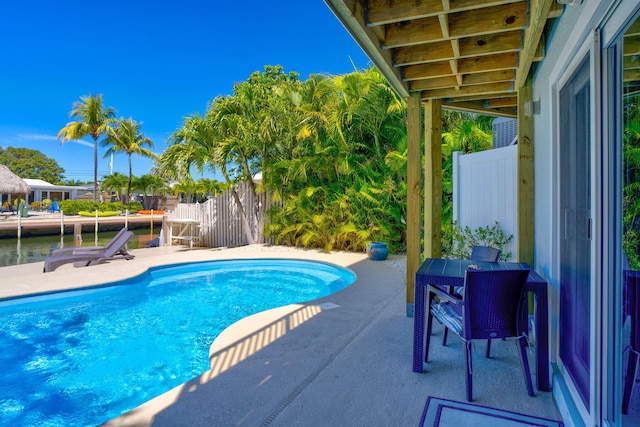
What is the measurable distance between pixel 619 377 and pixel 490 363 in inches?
61.9

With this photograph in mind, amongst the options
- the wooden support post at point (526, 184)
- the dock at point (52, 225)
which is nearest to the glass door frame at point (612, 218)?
the wooden support post at point (526, 184)

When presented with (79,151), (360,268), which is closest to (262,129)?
(360,268)

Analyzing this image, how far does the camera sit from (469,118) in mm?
8188

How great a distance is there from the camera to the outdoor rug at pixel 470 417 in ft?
6.95

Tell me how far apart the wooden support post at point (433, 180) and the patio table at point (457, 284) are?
93 centimetres

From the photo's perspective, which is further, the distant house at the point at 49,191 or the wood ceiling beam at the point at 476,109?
the distant house at the point at 49,191

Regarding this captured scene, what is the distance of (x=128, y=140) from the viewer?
30.3 meters

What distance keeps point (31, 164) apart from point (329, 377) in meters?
54.2

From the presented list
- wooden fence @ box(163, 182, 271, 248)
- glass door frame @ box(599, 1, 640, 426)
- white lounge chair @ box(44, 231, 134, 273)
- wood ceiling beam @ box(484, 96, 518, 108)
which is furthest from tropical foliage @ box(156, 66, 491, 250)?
glass door frame @ box(599, 1, 640, 426)

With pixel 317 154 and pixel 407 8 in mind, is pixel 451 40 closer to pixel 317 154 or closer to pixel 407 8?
pixel 407 8

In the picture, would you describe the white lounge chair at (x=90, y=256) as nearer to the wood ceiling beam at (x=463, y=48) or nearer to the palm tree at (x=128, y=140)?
the wood ceiling beam at (x=463, y=48)

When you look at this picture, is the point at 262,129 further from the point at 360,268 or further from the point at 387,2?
the point at 387,2

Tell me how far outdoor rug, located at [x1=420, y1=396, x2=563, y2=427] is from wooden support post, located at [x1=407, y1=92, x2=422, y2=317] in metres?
1.85

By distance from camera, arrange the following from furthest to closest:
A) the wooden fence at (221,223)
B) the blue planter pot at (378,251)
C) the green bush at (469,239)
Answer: the wooden fence at (221,223)
the blue planter pot at (378,251)
the green bush at (469,239)
